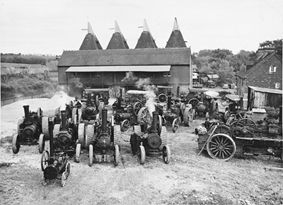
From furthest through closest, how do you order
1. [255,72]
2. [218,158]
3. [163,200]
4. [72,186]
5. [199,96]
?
[255,72] < [199,96] < [218,158] < [72,186] < [163,200]

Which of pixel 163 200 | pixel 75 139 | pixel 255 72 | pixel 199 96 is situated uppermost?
pixel 255 72

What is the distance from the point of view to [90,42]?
3784 centimetres

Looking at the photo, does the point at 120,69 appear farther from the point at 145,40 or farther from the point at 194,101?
the point at 194,101

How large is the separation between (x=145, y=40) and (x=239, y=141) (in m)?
28.9

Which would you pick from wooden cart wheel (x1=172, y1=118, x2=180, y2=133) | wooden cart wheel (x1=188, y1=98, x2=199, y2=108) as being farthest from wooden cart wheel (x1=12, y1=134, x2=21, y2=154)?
wooden cart wheel (x1=188, y1=98, x2=199, y2=108)

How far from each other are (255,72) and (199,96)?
14626 mm

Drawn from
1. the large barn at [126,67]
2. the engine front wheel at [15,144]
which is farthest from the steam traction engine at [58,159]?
the large barn at [126,67]

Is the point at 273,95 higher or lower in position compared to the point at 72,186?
higher

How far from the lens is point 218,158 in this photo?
416 inches

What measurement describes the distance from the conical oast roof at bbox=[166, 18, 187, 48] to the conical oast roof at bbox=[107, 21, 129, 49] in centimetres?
607

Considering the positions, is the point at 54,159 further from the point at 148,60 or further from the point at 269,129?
the point at 148,60

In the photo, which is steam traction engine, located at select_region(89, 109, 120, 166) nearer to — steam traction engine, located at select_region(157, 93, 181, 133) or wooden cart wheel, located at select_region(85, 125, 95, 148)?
wooden cart wheel, located at select_region(85, 125, 95, 148)

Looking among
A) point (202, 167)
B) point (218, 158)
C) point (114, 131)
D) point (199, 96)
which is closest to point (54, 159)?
point (114, 131)

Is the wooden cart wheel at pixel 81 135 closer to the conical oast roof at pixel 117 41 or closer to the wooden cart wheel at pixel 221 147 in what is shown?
the wooden cart wheel at pixel 221 147
